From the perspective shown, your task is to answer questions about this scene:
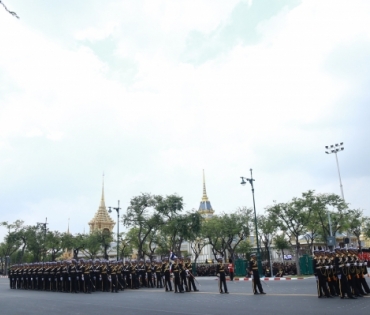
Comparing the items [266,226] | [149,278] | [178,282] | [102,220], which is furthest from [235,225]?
[102,220]

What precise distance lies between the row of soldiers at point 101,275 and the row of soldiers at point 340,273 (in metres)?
7.56

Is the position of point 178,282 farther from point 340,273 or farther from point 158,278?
point 340,273

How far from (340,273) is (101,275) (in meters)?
14.7

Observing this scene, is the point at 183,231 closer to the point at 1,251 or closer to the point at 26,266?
the point at 26,266

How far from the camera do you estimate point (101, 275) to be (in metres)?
23.3

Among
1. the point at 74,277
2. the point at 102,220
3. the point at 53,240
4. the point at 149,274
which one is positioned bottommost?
the point at 149,274

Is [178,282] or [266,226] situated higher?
[266,226]

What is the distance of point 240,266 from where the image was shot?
124 feet

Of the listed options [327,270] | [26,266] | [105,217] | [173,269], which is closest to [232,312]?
[327,270]

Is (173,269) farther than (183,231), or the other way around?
(183,231)

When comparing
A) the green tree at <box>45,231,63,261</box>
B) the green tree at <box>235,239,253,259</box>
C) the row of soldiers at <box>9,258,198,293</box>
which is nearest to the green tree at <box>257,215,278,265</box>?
the green tree at <box>235,239,253,259</box>

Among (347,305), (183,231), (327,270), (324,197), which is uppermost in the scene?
(324,197)

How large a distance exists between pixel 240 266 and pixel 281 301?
82.4 ft

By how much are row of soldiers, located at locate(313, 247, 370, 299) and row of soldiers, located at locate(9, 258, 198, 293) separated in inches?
298
